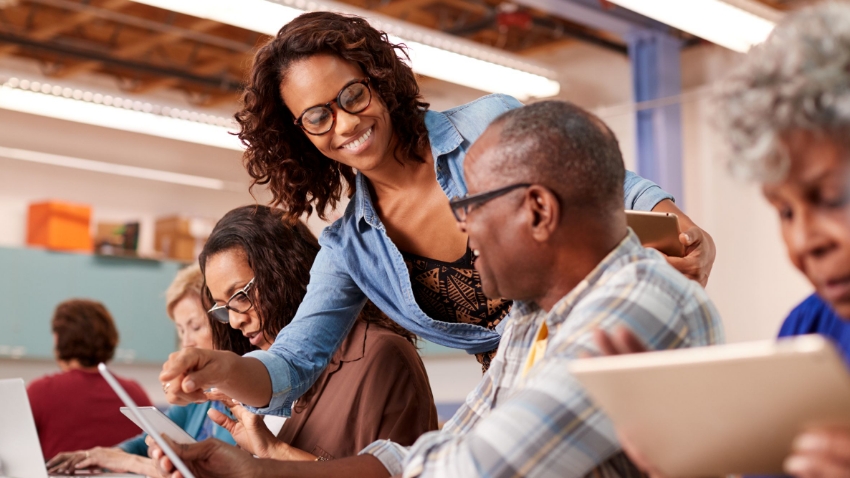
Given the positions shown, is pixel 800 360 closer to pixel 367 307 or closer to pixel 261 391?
pixel 261 391

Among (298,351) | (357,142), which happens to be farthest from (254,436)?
(357,142)

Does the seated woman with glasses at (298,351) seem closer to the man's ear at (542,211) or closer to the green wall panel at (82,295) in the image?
the man's ear at (542,211)

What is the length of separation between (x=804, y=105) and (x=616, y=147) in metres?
0.45

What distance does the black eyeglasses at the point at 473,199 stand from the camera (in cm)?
124

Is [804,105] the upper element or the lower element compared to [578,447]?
upper

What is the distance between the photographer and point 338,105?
188cm

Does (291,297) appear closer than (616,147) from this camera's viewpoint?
No

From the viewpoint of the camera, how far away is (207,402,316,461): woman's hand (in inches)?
81.9

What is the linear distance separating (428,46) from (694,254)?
3531 mm

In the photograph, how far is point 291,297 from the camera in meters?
2.42

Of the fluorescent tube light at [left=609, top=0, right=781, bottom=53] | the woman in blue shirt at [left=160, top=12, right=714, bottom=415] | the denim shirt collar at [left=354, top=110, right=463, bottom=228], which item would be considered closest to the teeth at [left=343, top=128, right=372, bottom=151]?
the woman in blue shirt at [left=160, top=12, right=714, bottom=415]

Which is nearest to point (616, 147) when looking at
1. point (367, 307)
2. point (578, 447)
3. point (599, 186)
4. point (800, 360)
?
point (599, 186)

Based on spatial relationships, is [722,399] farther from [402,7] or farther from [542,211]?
[402,7]

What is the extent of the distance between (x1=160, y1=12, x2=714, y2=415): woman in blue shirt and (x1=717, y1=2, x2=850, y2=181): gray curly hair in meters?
0.90
